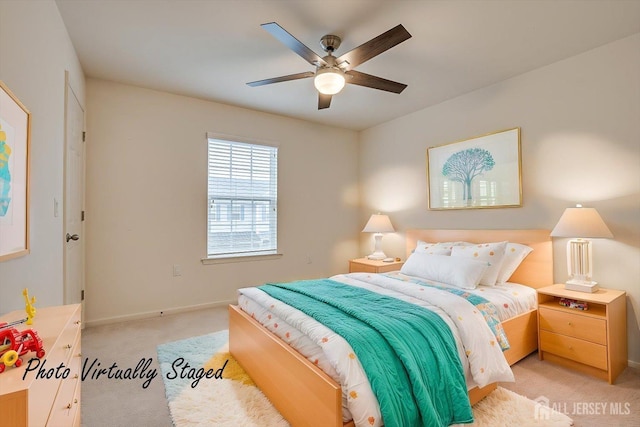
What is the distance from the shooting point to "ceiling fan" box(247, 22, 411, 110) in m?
2.00

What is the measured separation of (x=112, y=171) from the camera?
338 cm

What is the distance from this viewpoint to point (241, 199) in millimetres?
4172

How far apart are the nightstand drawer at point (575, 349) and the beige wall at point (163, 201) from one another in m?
2.95

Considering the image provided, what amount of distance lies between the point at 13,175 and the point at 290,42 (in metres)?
1.65

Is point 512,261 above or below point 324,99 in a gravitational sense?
below

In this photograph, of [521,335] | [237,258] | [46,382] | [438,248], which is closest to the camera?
[46,382]

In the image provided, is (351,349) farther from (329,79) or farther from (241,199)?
(241,199)

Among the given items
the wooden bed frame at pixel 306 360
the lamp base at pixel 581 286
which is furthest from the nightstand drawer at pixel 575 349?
the lamp base at pixel 581 286

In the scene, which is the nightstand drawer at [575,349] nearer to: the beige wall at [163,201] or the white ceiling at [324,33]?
the white ceiling at [324,33]

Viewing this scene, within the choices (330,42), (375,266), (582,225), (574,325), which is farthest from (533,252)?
(330,42)

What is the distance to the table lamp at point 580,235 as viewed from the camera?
7.88 feet

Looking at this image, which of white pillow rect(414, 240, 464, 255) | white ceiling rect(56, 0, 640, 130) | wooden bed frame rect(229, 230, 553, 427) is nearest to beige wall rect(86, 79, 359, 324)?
white ceiling rect(56, 0, 640, 130)

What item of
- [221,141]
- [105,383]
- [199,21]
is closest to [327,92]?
[199,21]

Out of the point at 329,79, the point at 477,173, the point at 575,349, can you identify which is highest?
the point at 329,79
